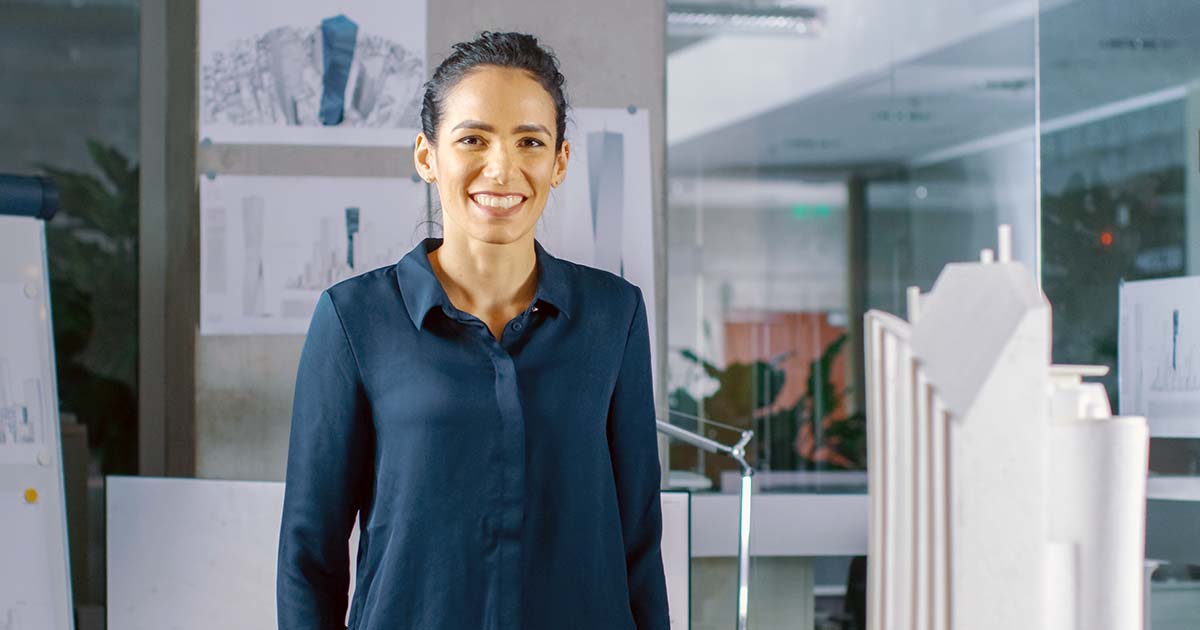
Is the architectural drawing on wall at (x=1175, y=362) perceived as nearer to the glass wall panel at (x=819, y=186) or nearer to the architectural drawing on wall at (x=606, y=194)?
the architectural drawing on wall at (x=606, y=194)

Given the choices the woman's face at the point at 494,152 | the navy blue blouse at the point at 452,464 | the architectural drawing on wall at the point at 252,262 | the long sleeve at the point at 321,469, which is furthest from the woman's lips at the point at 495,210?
the architectural drawing on wall at the point at 252,262

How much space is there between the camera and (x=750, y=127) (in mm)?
6414

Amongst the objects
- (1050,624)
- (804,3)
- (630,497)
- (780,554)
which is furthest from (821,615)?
(804,3)

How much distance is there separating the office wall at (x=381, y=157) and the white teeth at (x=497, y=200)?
4.19 feet

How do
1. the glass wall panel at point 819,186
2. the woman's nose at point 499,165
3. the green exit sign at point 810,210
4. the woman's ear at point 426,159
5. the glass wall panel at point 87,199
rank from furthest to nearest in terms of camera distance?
the green exit sign at point 810,210
the glass wall panel at point 819,186
the glass wall panel at point 87,199
the woman's ear at point 426,159
the woman's nose at point 499,165

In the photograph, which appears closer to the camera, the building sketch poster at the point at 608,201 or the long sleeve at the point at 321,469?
the long sleeve at the point at 321,469

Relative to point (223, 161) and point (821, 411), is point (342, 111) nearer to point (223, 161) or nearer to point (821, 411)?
point (223, 161)

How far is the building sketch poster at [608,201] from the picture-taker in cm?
256

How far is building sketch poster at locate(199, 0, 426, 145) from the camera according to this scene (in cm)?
255

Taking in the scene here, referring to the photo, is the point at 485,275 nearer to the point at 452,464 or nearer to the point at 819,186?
the point at 452,464

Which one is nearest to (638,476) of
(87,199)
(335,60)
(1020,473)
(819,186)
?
(1020,473)

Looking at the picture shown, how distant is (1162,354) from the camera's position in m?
2.60

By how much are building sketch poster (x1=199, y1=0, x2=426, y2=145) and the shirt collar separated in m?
1.19

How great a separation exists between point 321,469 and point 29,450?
1.24 metres
